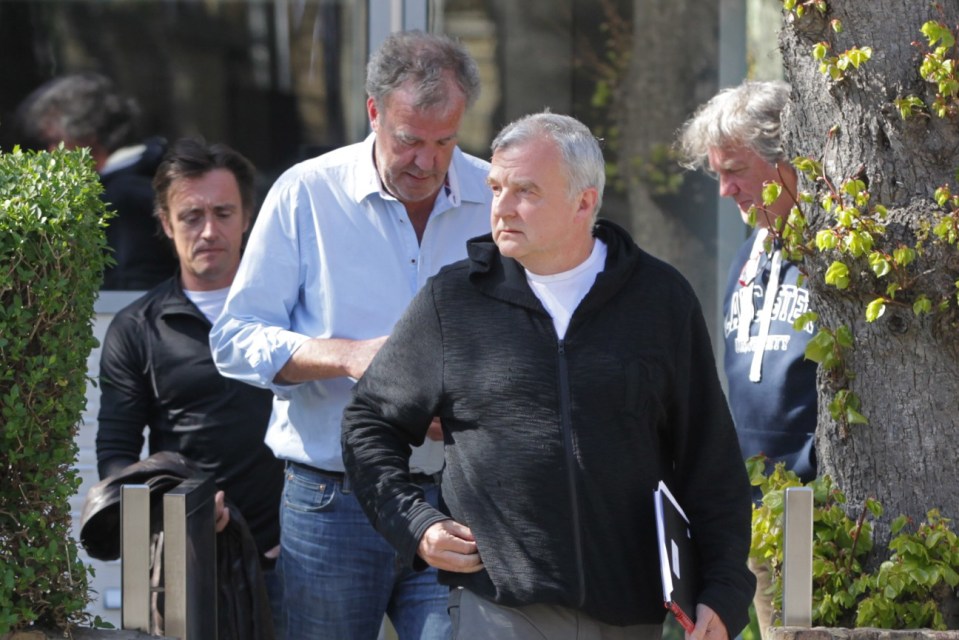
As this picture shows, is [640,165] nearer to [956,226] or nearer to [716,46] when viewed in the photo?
[716,46]

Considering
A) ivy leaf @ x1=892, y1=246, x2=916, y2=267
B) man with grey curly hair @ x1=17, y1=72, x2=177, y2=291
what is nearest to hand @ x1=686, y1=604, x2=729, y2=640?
ivy leaf @ x1=892, y1=246, x2=916, y2=267

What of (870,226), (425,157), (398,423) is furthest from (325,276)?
(870,226)

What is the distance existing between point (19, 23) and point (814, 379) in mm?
3797

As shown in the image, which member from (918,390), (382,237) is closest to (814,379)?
(918,390)

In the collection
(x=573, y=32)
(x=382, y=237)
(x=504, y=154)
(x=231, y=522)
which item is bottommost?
(x=231, y=522)

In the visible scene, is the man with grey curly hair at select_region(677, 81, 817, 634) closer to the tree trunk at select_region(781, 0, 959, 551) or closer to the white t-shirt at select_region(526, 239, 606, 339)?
the tree trunk at select_region(781, 0, 959, 551)

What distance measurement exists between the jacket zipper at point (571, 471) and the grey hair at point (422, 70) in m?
1.03

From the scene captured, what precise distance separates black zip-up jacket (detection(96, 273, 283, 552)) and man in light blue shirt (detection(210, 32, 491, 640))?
1.43 ft

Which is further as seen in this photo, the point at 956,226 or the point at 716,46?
the point at 716,46

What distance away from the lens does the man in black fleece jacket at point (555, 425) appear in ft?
9.50

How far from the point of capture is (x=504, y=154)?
299 centimetres

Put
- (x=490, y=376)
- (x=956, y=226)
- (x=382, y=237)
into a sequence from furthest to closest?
(x=382, y=237), (x=956, y=226), (x=490, y=376)

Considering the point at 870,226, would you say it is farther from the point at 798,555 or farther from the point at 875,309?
the point at 798,555

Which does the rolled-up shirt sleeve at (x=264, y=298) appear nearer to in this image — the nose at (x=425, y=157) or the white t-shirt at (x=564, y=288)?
the nose at (x=425, y=157)
